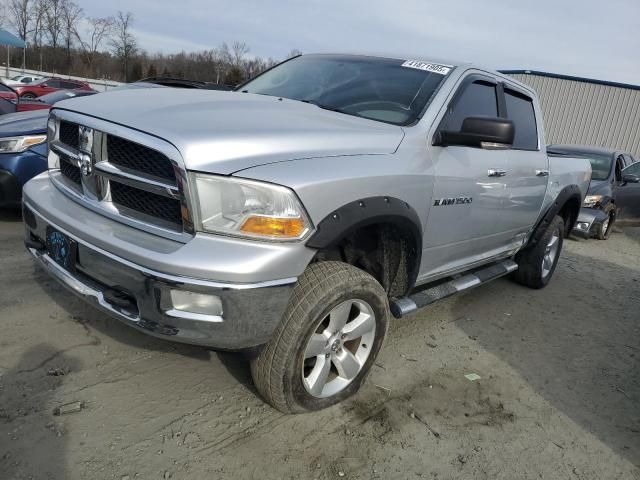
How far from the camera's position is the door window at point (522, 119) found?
13.6ft

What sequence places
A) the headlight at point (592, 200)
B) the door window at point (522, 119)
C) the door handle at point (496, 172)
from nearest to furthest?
the door handle at point (496, 172) → the door window at point (522, 119) → the headlight at point (592, 200)

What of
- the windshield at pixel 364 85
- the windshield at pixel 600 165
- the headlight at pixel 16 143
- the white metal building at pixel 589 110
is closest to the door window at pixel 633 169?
the windshield at pixel 600 165

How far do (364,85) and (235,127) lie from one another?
1317mm

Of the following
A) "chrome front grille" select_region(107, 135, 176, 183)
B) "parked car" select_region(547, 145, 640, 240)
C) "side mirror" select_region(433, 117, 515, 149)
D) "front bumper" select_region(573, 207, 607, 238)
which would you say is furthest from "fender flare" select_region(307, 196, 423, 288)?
"front bumper" select_region(573, 207, 607, 238)

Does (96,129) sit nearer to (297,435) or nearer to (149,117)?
(149,117)

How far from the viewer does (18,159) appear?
16.1ft

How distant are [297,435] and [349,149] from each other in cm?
140

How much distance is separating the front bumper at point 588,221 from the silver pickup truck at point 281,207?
5492 mm

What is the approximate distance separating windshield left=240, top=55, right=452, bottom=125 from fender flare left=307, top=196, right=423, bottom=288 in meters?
0.59

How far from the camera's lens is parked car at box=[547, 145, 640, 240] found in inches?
331

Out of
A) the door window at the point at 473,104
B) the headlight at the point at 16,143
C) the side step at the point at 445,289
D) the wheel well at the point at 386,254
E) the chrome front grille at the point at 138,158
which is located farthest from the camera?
the headlight at the point at 16,143

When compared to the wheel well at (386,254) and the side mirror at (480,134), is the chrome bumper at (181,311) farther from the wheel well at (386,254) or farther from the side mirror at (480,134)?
the side mirror at (480,134)

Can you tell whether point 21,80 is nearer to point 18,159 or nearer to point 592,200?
point 18,159

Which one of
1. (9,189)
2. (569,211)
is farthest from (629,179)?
(9,189)
